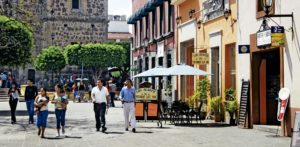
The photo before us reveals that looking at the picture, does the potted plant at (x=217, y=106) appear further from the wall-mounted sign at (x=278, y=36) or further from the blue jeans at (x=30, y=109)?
the blue jeans at (x=30, y=109)

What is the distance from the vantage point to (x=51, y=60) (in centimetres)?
6669

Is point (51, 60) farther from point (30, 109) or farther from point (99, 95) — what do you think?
point (99, 95)

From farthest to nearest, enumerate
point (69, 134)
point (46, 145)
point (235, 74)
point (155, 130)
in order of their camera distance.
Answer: point (235, 74), point (155, 130), point (69, 134), point (46, 145)

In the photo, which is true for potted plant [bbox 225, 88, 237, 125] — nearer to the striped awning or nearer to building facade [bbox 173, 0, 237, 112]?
building facade [bbox 173, 0, 237, 112]

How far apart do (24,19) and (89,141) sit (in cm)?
1280

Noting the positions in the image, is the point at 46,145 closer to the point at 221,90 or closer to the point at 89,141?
the point at 89,141

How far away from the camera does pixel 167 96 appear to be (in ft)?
98.1

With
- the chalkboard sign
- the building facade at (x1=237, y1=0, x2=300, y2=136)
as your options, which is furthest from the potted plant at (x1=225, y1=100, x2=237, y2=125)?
the chalkboard sign

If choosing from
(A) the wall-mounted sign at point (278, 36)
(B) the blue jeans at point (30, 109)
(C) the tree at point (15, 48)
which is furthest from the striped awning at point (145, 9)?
(A) the wall-mounted sign at point (278, 36)

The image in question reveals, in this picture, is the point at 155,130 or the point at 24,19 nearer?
the point at 155,130

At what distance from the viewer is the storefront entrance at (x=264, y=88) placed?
763 inches

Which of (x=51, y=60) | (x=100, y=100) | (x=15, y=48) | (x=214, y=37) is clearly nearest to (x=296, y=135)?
(x=100, y=100)

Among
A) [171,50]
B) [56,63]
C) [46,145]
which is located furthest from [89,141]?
[56,63]

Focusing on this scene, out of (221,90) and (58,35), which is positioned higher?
(58,35)
